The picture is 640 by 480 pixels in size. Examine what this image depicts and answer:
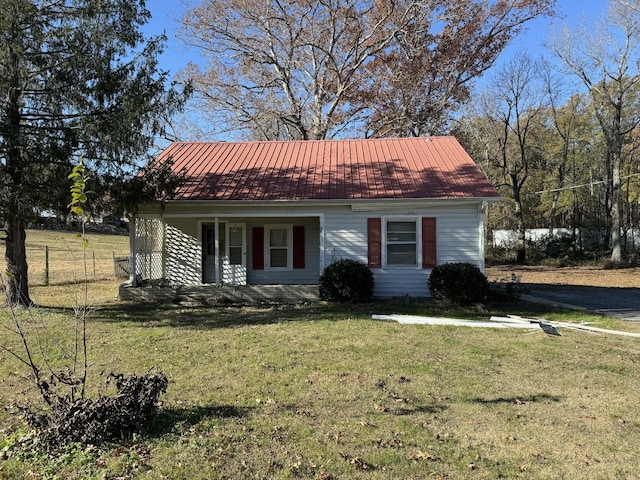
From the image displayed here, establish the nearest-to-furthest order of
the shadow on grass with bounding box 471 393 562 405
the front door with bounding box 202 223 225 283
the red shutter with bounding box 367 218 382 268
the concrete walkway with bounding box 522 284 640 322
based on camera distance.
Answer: the shadow on grass with bounding box 471 393 562 405 → the concrete walkway with bounding box 522 284 640 322 → the red shutter with bounding box 367 218 382 268 → the front door with bounding box 202 223 225 283

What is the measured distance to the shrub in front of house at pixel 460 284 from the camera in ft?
37.5

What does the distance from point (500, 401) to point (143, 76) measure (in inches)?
366

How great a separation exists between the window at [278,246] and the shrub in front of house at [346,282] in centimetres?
259

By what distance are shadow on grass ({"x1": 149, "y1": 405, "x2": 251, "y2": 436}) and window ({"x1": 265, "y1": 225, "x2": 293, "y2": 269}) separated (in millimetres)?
9774

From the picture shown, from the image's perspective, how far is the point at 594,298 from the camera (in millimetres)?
13758

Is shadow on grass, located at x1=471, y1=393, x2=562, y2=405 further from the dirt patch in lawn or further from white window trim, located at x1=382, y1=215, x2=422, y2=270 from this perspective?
the dirt patch in lawn

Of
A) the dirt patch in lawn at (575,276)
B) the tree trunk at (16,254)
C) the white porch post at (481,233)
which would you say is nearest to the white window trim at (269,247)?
the white porch post at (481,233)

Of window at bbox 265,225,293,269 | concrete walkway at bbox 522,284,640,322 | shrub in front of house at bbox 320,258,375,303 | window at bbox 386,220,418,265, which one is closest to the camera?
concrete walkway at bbox 522,284,640,322

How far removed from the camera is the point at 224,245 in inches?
568

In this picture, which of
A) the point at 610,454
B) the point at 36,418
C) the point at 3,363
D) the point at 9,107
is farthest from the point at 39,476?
the point at 9,107

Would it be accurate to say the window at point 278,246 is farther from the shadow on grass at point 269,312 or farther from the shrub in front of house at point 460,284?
the shrub in front of house at point 460,284

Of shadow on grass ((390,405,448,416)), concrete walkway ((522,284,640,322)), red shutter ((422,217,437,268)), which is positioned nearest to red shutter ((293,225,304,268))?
red shutter ((422,217,437,268))

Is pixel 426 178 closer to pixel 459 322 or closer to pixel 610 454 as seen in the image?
pixel 459 322

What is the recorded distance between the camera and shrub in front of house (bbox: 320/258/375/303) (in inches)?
459
